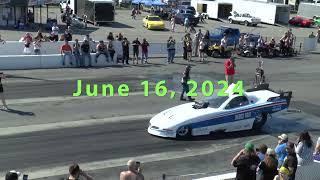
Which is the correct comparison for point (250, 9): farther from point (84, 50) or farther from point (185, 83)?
point (185, 83)

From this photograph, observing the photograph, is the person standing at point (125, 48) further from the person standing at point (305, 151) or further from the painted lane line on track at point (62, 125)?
the person standing at point (305, 151)

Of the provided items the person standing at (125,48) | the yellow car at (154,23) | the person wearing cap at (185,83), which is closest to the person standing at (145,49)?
the person standing at (125,48)

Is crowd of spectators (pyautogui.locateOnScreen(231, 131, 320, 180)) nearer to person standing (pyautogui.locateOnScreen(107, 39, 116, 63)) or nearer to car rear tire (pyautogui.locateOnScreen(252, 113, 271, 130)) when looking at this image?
car rear tire (pyautogui.locateOnScreen(252, 113, 271, 130))

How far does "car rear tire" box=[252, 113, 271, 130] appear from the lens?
17.5 meters

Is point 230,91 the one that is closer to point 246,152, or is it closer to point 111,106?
point 111,106

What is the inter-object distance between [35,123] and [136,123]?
327 cm

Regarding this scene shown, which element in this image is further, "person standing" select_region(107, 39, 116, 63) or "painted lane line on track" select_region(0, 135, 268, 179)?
"person standing" select_region(107, 39, 116, 63)

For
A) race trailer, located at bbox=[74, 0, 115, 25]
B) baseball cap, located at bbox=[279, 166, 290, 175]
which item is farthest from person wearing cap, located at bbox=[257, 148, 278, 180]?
race trailer, located at bbox=[74, 0, 115, 25]

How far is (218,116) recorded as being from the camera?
16.5m

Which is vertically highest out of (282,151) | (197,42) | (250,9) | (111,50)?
(250,9)

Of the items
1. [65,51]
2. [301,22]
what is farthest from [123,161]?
[301,22]

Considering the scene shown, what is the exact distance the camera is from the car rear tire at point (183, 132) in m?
16.2

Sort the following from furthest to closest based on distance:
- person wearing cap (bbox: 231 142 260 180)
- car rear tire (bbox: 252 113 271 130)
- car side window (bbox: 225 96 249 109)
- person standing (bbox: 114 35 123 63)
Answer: person standing (bbox: 114 35 123 63) < car rear tire (bbox: 252 113 271 130) < car side window (bbox: 225 96 249 109) < person wearing cap (bbox: 231 142 260 180)

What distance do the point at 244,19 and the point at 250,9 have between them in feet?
14.8
